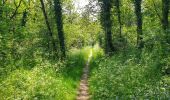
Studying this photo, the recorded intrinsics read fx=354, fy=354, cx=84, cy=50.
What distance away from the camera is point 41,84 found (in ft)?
47.7

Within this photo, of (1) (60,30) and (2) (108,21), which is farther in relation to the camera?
(2) (108,21)

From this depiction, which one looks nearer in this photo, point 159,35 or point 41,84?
point 41,84

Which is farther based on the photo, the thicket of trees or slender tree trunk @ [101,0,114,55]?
slender tree trunk @ [101,0,114,55]

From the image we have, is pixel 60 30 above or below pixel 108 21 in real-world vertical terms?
below

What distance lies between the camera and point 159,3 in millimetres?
34094

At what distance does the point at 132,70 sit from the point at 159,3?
65.8ft

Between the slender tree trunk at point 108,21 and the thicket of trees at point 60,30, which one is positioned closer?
the thicket of trees at point 60,30

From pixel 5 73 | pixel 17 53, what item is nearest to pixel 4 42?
pixel 17 53

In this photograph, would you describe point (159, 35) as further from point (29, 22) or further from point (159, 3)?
point (29, 22)

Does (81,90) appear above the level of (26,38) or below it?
below

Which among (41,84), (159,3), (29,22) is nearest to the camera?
(41,84)

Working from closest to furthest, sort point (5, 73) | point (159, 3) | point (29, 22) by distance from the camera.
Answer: point (5, 73) → point (159, 3) → point (29, 22)

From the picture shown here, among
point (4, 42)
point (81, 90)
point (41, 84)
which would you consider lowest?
point (81, 90)

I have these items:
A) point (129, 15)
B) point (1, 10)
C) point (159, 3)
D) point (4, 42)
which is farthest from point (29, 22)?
point (4, 42)
